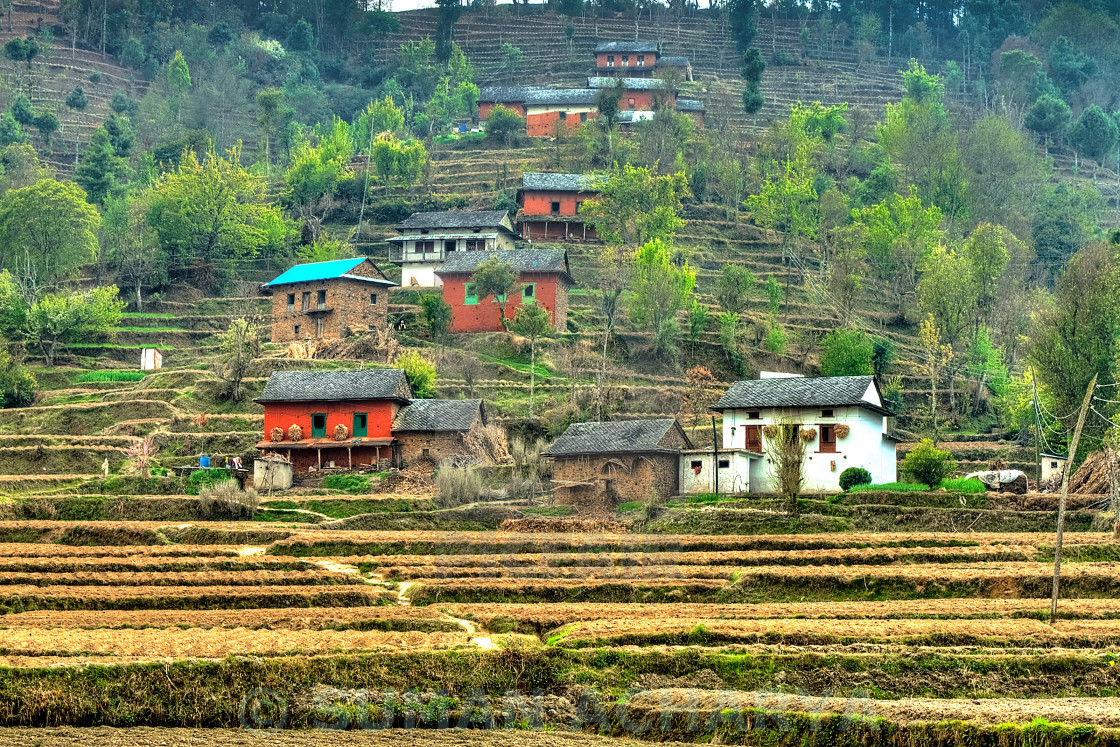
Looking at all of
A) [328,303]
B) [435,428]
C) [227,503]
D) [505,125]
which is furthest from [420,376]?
[505,125]

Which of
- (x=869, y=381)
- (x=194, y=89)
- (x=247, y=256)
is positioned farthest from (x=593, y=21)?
(x=869, y=381)

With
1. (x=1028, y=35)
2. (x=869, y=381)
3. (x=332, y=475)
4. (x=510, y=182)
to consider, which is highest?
(x=1028, y=35)

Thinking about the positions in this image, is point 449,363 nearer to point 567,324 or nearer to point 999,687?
point 567,324

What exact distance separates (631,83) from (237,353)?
61.9 m

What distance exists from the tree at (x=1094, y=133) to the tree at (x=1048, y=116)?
146 centimetres

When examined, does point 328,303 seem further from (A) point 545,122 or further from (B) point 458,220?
(A) point 545,122

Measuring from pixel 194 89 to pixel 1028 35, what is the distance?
86091mm

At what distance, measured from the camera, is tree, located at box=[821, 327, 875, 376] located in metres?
67.9

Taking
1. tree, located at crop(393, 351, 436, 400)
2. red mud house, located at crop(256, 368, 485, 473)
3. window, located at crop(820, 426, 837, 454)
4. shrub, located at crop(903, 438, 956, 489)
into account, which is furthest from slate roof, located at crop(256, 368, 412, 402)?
shrub, located at crop(903, 438, 956, 489)

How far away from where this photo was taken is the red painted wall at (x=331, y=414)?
5866cm

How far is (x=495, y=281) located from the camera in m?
75.6

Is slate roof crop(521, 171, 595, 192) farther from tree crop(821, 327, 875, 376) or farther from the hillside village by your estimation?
tree crop(821, 327, 875, 376)

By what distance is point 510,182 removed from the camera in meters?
101

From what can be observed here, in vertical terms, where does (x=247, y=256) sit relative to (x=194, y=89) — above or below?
below
